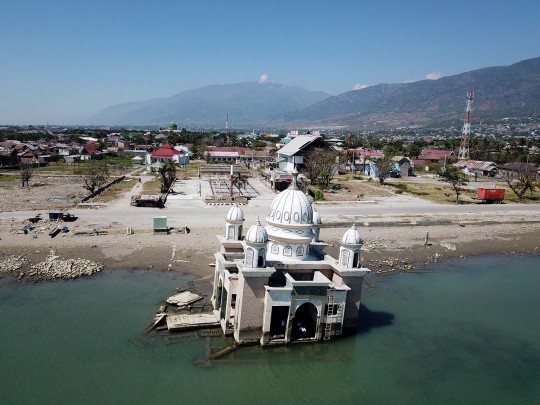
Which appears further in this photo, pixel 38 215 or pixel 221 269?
pixel 38 215

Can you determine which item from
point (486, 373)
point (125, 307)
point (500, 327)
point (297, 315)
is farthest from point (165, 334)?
point (500, 327)

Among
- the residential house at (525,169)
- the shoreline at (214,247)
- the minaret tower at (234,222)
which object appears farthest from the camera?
the residential house at (525,169)

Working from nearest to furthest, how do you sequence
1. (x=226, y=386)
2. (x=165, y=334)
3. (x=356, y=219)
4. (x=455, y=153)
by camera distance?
(x=226, y=386) → (x=165, y=334) → (x=356, y=219) → (x=455, y=153)

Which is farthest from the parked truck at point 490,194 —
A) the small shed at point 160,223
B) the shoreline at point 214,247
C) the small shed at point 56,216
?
the small shed at point 56,216

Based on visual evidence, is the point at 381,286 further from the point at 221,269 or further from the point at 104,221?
the point at 104,221

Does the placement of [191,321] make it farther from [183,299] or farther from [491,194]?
[491,194]

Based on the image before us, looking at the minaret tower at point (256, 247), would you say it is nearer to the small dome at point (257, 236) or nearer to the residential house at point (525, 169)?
the small dome at point (257, 236)

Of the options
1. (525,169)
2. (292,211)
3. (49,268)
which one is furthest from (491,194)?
(49,268)
